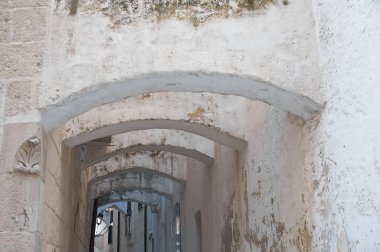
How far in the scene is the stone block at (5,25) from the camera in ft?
11.5

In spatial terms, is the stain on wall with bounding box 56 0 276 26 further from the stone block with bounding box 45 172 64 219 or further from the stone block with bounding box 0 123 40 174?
the stone block with bounding box 45 172 64 219

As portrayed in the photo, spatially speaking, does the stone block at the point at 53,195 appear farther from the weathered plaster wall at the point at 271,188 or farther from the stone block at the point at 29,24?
the weathered plaster wall at the point at 271,188

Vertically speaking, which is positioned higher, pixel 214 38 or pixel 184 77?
pixel 214 38

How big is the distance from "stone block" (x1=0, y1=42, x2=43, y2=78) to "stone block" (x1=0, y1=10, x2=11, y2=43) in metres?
0.07

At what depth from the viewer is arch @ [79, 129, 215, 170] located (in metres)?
6.64

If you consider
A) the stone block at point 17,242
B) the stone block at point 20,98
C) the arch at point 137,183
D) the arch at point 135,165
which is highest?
the arch at point 137,183

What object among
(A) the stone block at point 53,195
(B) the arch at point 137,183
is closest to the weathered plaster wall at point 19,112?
(A) the stone block at point 53,195

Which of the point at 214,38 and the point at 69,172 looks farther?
the point at 69,172

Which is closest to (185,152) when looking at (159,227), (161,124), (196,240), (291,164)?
A: (161,124)

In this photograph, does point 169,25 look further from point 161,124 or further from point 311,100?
point 161,124

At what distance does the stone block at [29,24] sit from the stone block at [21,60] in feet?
0.18

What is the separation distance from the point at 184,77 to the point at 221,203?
3462 millimetres

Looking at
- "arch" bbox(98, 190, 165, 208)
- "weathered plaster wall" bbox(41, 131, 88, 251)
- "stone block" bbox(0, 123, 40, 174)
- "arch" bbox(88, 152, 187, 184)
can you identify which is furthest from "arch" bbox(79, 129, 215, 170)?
"arch" bbox(98, 190, 165, 208)

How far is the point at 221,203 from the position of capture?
21.7 ft
